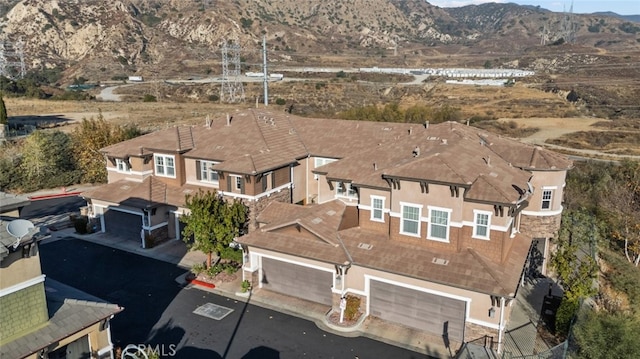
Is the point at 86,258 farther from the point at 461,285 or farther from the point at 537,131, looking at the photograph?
the point at 537,131

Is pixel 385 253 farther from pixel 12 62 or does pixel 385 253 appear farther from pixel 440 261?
pixel 12 62

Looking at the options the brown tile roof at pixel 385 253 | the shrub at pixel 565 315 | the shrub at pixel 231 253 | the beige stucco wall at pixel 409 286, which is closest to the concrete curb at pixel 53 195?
the shrub at pixel 231 253

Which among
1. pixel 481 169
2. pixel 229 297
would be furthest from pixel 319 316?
pixel 481 169

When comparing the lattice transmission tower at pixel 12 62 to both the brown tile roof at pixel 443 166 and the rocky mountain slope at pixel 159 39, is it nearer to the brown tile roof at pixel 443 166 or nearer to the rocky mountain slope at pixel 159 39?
the rocky mountain slope at pixel 159 39

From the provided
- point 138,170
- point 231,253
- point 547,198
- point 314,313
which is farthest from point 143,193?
point 547,198

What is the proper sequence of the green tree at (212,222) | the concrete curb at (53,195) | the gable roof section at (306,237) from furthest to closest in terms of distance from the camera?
the concrete curb at (53,195)
the green tree at (212,222)
the gable roof section at (306,237)

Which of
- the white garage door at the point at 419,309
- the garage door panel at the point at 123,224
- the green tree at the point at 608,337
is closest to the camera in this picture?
the green tree at the point at 608,337
